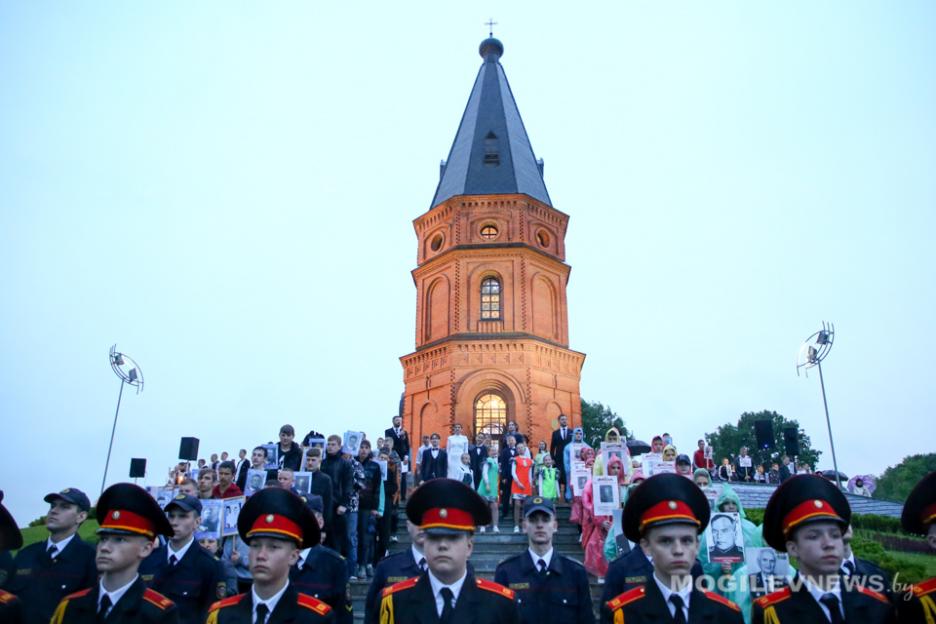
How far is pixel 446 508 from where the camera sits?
4.20 metres

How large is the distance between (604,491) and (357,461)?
465cm

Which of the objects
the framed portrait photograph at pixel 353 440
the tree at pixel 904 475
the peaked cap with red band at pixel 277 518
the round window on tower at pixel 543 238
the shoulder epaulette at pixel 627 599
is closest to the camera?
the shoulder epaulette at pixel 627 599

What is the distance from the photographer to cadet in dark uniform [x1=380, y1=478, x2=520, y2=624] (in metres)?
4.07

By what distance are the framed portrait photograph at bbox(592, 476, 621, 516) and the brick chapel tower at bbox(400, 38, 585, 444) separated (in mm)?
17030

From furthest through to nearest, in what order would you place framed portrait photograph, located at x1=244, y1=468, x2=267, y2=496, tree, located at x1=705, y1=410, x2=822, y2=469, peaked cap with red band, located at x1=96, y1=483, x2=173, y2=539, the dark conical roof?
tree, located at x1=705, y1=410, x2=822, y2=469, the dark conical roof, framed portrait photograph, located at x1=244, y1=468, x2=267, y2=496, peaked cap with red band, located at x1=96, y1=483, x2=173, y2=539

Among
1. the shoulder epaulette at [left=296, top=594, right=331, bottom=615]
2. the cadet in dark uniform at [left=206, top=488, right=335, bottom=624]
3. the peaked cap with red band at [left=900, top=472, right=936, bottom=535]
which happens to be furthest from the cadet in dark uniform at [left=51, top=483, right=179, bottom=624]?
the peaked cap with red band at [left=900, top=472, right=936, bottom=535]

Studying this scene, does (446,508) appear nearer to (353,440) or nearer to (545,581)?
(545,581)

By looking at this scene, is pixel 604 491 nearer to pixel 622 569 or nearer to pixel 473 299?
pixel 622 569

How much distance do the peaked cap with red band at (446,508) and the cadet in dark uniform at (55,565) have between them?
12.0 feet

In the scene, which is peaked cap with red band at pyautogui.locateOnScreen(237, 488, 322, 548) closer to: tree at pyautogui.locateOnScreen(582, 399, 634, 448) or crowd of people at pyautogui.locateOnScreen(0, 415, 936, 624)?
crowd of people at pyautogui.locateOnScreen(0, 415, 936, 624)

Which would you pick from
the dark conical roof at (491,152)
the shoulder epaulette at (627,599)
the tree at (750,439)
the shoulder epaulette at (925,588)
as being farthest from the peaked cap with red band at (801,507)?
the tree at (750,439)

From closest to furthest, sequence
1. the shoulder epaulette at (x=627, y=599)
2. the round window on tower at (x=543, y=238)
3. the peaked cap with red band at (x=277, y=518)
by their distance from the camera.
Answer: the shoulder epaulette at (x=627, y=599), the peaked cap with red band at (x=277, y=518), the round window on tower at (x=543, y=238)

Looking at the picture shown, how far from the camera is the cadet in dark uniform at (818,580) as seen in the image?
12.4 feet

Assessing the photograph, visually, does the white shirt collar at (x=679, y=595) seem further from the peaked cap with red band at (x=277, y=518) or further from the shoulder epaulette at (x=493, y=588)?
the peaked cap with red band at (x=277, y=518)
